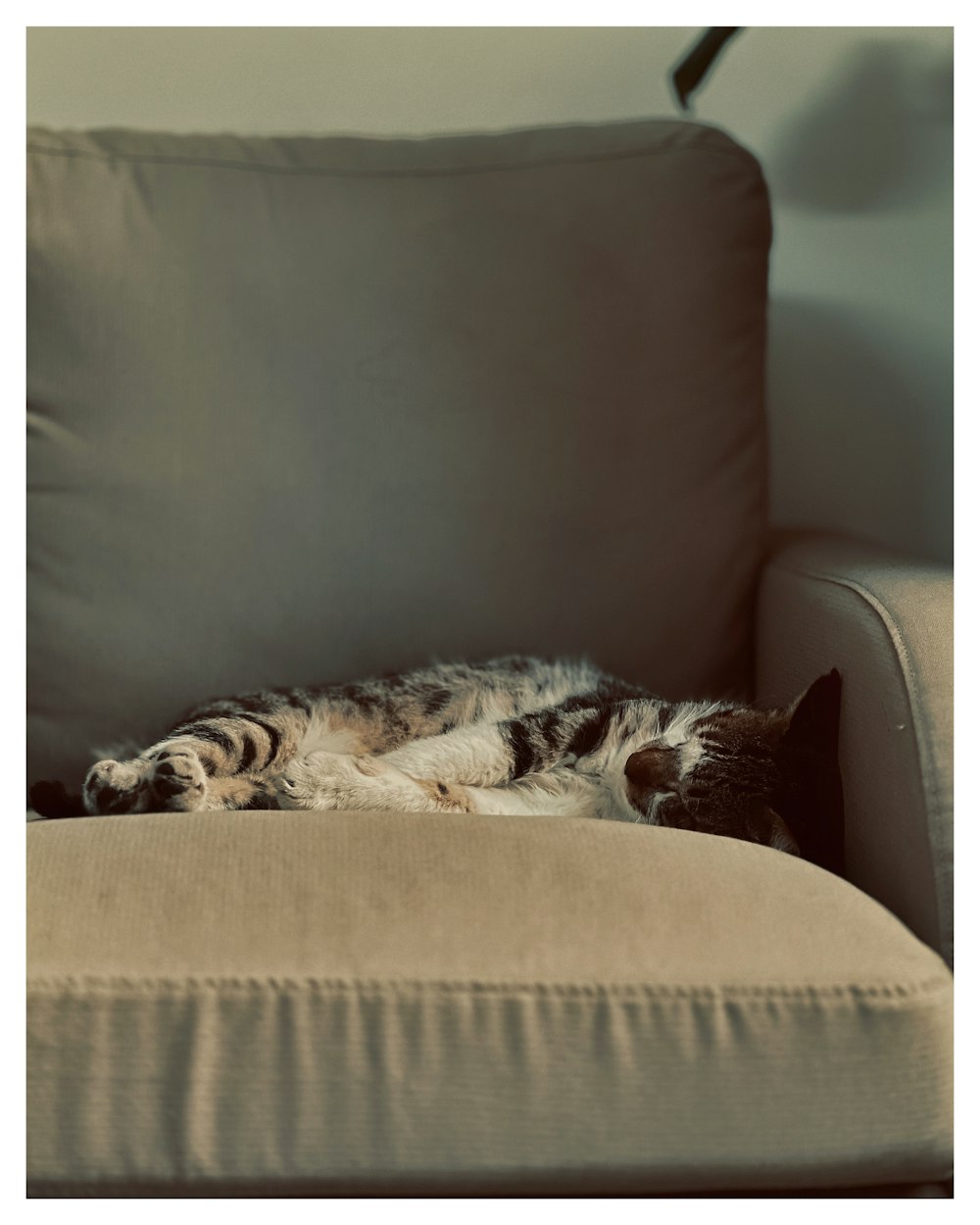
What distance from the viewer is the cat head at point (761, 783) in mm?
1151

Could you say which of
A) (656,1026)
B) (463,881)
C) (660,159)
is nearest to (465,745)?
(463,881)

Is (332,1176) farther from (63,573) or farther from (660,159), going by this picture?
(660,159)

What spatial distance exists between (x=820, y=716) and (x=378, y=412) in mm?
A: 767

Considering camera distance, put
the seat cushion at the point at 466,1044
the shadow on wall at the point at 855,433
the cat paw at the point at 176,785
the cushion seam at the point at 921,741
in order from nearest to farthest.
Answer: the seat cushion at the point at 466,1044 → the cushion seam at the point at 921,741 → the cat paw at the point at 176,785 → the shadow on wall at the point at 855,433

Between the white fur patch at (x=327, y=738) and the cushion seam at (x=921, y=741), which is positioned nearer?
the cushion seam at (x=921, y=741)

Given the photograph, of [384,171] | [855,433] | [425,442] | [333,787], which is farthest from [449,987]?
[855,433]

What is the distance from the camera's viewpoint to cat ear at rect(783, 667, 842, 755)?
1182mm

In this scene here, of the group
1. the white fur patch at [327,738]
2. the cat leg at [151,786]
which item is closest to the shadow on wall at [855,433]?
the white fur patch at [327,738]

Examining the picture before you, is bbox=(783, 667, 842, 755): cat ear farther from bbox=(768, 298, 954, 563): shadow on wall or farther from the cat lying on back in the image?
bbox=(768, 298, 954, 563): shadow on wall

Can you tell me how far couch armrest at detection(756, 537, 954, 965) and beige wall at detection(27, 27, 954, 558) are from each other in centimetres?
68

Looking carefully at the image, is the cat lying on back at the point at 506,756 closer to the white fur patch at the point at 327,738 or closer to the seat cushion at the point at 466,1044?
the white fur patch at the point at 327,738

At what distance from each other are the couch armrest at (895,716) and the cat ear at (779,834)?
0.06 m

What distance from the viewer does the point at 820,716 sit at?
3.91 ft

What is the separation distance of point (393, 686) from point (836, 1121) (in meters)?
0.85
